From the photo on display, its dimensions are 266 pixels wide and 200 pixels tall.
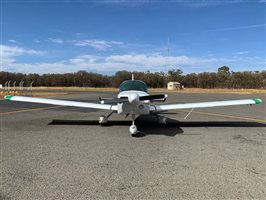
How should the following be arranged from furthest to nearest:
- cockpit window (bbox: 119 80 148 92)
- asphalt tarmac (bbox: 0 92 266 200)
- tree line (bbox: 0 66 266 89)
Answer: tree line (bbox: 0 66 266 89) < cockpit window (bbox: 119 80 148 92) < asphalt tarmac (bbox: 0 92 266 200)

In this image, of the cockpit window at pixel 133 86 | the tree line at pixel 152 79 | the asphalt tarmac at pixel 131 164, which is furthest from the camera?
the tree line at pixel 152 79

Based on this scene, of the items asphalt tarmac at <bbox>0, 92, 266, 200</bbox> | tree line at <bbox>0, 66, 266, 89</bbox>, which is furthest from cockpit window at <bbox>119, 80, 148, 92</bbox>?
tree line at <bbox>0, 66, 266, 89</bbox>

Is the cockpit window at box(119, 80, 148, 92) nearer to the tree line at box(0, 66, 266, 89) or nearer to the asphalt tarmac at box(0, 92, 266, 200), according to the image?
the asphalt tarmac at box(0, 92, 266, 200)

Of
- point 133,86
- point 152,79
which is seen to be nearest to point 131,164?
point 133,86

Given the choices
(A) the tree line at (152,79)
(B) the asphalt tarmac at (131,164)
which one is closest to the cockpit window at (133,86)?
(B) the asphalt tarmac at (131,164)

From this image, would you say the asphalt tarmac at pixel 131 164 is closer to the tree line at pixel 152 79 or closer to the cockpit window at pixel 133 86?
the cockpit window at pixel 133 86

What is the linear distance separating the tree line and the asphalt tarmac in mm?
80458

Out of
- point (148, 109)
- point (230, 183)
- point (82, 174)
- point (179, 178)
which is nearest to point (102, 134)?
point (148, 109)

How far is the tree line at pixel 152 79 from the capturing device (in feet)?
288

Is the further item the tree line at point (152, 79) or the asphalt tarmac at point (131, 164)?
the tree line at point (152, 79)

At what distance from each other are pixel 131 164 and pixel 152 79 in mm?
93566

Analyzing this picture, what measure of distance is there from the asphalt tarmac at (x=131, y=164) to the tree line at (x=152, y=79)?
80.5 meters

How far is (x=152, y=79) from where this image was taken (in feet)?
322

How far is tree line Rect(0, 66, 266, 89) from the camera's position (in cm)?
8775
